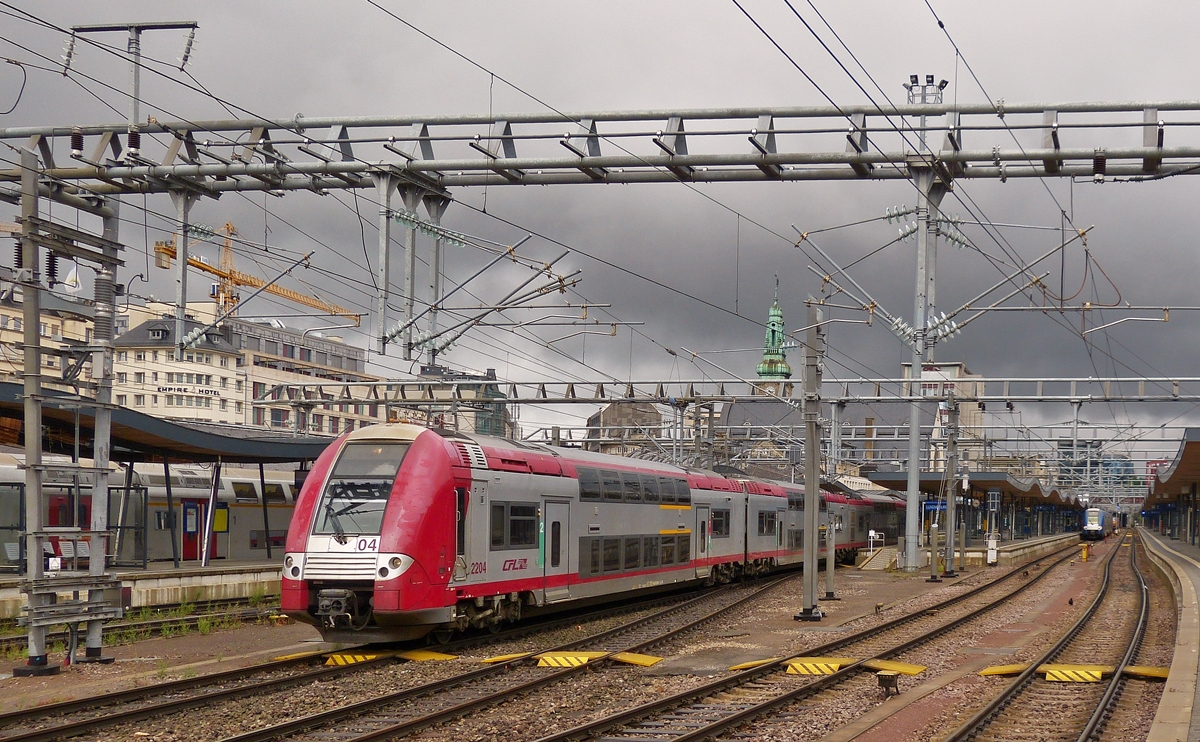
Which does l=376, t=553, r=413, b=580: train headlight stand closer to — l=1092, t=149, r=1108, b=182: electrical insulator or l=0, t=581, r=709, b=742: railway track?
l=0, t=581, r=709, b=742: railway track

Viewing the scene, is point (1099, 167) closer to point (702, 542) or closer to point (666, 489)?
point (666, 489)

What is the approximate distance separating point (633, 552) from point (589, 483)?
2793mm

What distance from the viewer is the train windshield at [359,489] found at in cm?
1611

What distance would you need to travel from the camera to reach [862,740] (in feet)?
36.7

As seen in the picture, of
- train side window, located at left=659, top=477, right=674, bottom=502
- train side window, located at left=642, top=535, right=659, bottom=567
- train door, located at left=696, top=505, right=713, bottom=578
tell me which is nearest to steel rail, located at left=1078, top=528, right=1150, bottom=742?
train side window, located at left=642, top=535, right=659, bottom=567

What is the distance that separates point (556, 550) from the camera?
2034cm

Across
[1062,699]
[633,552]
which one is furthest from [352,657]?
[1062,699]

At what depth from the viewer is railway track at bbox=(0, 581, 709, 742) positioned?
11133mm

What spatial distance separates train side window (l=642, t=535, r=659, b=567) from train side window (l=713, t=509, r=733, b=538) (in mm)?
4654

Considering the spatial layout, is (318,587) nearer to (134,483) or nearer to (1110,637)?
(1110,637)

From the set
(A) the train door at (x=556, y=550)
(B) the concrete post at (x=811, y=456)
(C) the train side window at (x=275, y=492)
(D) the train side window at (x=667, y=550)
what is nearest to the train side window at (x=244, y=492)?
(C) the train side window at (x=275, y=492)

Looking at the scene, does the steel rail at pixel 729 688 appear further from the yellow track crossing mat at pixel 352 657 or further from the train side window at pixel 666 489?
the train side window at pixel 666 489

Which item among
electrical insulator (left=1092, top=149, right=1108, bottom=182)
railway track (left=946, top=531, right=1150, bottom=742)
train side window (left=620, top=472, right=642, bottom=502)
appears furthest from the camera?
train side window (left=620, top=472, right=642, bottom=502)

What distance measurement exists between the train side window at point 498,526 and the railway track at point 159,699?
5.81ft
